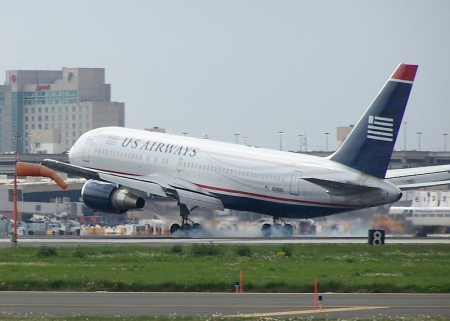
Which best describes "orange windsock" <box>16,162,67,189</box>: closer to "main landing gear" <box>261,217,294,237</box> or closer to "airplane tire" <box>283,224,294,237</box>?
"main landing gear" <box>261,217,294,237</box>

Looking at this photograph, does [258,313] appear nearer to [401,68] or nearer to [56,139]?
[401,68]

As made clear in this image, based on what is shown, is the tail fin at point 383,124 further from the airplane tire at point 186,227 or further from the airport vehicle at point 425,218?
the airplane tire at point 186,227

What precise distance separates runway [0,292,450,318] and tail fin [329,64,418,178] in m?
24.8

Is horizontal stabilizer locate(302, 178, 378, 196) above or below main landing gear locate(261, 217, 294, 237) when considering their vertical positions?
above

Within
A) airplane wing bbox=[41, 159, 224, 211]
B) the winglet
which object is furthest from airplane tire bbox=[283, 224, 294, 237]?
the winglet

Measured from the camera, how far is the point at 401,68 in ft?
182

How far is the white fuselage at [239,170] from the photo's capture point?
186 ft

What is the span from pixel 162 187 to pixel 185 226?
110 inches

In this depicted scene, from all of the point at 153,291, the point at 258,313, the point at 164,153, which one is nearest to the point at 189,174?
the point at 164,153

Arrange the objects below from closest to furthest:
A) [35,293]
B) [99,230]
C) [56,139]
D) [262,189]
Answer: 1. [35,293]
2. [262,189]
3. [99,230]
4. [56,139]

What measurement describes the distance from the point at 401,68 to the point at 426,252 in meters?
13.0

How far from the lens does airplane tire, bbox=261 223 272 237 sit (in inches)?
2454

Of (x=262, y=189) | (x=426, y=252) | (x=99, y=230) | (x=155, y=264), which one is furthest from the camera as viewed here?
(x=99, y=230)

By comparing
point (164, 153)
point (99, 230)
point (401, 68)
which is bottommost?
point (99, 230)
